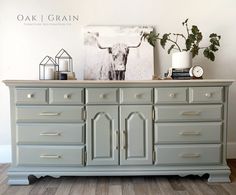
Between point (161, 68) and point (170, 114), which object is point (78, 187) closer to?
point (170, 114)

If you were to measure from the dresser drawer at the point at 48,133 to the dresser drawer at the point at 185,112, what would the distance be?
733 millimetres

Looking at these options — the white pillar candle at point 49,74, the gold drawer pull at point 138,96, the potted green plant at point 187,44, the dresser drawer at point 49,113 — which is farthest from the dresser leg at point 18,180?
the potted green plant at point 187,44

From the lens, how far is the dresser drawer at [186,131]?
2.62m

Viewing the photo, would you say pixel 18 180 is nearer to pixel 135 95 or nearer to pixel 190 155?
pixel 135 95

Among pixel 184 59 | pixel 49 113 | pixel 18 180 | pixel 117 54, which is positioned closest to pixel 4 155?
pixel 18 180

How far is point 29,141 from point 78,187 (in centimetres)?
61

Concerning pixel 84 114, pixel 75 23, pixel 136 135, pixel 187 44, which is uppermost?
pixel 75 23

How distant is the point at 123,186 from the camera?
260 centimetres

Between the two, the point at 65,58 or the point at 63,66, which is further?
the point at 65,58

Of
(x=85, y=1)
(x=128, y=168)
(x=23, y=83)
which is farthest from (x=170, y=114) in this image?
(x=85, y=1)

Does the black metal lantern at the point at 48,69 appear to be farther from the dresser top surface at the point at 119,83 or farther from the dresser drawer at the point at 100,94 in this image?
the dresser drawer at the point at 100,94

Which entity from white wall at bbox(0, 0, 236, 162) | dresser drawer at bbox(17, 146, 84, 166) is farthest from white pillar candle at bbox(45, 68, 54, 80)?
dresser drawer at bbox(17, 146, 84, 166)

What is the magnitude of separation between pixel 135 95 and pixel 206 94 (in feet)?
2.12

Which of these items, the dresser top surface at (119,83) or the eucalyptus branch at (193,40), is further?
the eucalyptus branch at (193,40)
